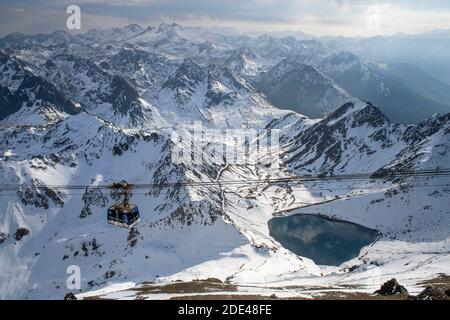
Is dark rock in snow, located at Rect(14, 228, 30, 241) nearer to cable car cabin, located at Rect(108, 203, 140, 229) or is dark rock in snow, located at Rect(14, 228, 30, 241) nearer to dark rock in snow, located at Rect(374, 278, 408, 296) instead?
cable car cabin, located at Rect(108, 203, 140, 229)

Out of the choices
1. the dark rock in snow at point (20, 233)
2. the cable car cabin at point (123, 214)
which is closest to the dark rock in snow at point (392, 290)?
the cable car cabin at point (123, 214)

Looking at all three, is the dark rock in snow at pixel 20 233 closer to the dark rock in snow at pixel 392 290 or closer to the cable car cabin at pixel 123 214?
the cable car cabin at pixel 123 214

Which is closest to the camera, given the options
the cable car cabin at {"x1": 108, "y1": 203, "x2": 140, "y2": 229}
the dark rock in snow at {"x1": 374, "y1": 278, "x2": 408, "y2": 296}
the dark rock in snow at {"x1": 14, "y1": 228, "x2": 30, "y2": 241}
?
the cable car cabin at {"x1": 108, "y1": 203, "x2": 140, "y2": 229}

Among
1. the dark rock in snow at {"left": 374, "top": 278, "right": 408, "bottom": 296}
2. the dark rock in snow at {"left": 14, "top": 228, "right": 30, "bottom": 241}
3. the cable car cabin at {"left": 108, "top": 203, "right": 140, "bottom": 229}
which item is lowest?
the dark rock in snow at {"left": 374, "top": 278, "right": 408, "bottom": 296}

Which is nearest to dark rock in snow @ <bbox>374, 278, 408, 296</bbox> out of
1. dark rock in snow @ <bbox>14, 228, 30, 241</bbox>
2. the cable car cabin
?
the cable car cabin

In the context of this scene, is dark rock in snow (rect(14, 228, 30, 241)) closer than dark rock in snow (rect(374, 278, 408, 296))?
No

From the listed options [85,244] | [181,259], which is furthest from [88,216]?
[181,259]

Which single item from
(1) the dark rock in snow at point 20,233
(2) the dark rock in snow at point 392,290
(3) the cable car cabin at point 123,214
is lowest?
(2) the dark rock in snow at point 392,290

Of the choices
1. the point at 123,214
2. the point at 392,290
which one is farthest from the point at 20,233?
the point at 392,290

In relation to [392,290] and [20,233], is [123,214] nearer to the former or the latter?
[392,290]

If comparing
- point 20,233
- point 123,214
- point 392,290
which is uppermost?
point 20,233
